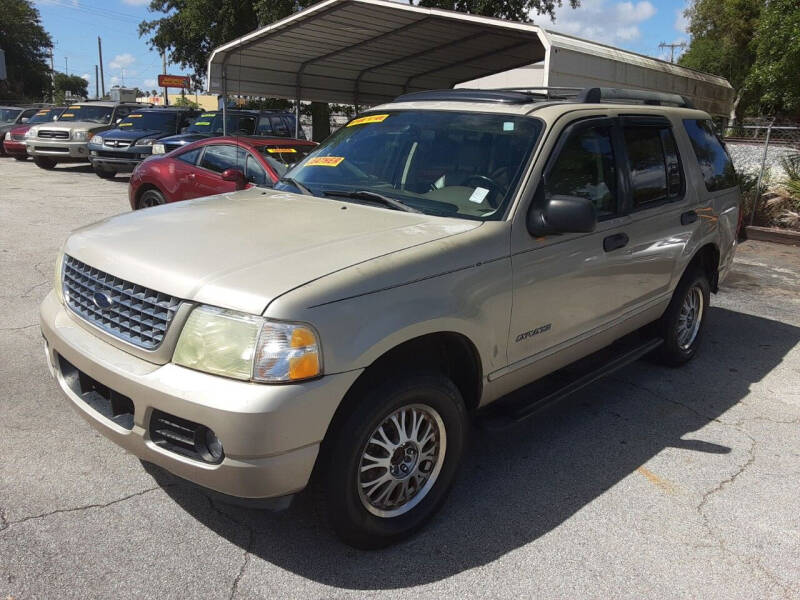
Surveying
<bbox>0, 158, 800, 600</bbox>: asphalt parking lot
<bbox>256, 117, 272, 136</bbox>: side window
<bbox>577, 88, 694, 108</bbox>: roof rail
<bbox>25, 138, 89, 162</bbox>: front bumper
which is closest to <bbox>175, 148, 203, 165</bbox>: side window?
<bbox>0, 158, 800, 600</bbox>: asphalt parking lot

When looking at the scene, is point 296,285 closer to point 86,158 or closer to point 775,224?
point 775,224

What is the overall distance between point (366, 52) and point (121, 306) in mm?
8965

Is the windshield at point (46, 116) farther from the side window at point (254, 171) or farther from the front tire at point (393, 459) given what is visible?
the front tire at point (393, 459)

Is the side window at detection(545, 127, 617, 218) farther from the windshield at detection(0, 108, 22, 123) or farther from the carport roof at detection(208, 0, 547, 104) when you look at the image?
the windshield at detection(0, 108, 22, 123)

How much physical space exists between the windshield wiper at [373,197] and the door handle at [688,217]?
7.45ft

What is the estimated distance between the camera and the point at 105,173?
56.9 feet

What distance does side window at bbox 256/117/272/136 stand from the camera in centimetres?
1448

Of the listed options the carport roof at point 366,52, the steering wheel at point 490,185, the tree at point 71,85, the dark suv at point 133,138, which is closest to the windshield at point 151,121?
the dark suv at point 133,138

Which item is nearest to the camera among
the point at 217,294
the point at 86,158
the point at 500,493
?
the point at 217,294

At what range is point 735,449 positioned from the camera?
407 cm

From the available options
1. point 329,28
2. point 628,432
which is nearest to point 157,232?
point 628,432

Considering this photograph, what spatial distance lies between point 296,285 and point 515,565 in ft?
5.00

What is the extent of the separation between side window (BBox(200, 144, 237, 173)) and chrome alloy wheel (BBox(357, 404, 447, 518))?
6.37m

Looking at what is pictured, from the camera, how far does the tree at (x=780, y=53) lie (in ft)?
71.5
